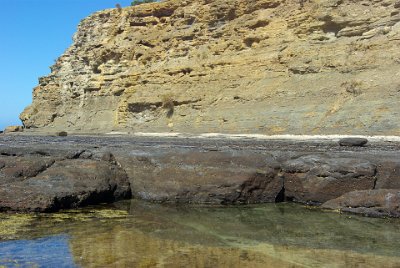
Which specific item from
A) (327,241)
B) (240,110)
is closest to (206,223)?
(327,241)

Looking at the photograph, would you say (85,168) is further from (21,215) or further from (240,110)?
(240,110)

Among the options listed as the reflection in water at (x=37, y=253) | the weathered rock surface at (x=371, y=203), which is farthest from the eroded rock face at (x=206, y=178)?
the reflection in water at (x=37, y=253)

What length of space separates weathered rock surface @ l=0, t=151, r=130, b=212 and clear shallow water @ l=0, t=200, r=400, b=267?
13.3 inches

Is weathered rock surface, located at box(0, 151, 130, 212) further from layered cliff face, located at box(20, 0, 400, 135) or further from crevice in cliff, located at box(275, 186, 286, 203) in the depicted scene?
layered cliff face, located at box(20, 0, 400, 135)

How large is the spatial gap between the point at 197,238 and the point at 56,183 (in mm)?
3931

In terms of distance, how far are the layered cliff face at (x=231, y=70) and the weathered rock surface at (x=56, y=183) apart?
20.3 m

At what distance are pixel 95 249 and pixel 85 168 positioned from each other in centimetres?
441

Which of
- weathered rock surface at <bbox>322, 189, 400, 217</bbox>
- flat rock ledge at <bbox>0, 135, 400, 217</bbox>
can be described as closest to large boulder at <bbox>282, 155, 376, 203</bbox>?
flat rock ledge at <bbox>0, 135, 400, 217</bbox>

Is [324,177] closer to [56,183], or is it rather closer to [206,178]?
[206,178]

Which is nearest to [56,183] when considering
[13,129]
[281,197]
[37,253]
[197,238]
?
[37,253]

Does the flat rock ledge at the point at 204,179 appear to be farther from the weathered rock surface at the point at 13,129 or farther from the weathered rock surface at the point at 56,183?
the weathered rock surface at the point at 13,129

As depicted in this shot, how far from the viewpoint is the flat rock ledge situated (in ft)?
30.7

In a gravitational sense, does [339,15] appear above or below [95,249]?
above

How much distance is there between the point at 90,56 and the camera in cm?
5684
